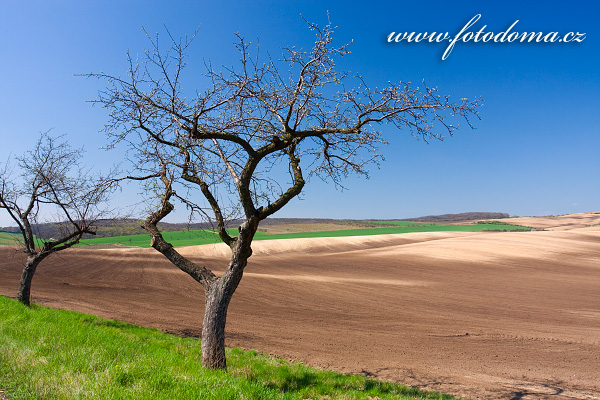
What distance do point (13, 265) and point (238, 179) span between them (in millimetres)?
34342

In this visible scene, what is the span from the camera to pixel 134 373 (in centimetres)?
587

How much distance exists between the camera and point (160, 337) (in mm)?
11523

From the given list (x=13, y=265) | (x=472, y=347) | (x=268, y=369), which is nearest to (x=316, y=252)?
(x=13, y=265)

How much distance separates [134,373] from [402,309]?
1546 cm

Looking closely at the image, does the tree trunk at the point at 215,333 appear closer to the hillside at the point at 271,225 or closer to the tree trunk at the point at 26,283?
the hillside at the point at 271,225

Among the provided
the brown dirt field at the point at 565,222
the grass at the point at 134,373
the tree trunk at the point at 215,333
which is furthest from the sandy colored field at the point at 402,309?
the brown dirt field at the point at 565,222

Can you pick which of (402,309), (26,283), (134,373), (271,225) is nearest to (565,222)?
(271,225)

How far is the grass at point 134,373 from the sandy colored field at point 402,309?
207 centimetres

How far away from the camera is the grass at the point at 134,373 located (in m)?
5.19

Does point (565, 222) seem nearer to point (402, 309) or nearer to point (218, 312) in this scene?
point (402, 309)

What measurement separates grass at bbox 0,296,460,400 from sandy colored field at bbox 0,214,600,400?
207 cm

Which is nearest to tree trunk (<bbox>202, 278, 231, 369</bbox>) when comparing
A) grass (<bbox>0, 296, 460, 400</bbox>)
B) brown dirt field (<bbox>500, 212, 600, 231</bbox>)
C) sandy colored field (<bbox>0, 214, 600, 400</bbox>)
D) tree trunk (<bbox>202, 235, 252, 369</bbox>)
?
tree trunk (<bbox>202, 235, 252, 369</bbox>)

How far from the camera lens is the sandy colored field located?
10500 millimetres

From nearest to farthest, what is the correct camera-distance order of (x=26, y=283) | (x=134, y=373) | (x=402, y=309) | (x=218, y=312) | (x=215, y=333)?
(x=134, y=373) < (x=215, y=333) < (x=218, y=312) < (x=26, y=283) < (x=402, y=309)
